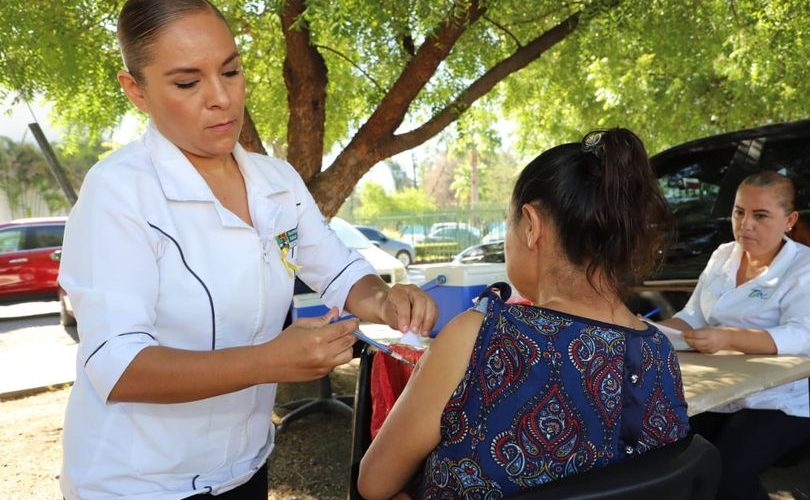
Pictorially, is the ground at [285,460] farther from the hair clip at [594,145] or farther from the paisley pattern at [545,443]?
the hair clip at [594,145]

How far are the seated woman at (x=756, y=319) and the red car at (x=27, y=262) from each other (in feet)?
38.3

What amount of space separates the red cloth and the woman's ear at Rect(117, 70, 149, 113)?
2.54ft

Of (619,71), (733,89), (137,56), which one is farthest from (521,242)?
(733,89)

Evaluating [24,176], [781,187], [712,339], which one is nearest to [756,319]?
[712,339]

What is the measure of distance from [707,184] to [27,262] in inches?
454

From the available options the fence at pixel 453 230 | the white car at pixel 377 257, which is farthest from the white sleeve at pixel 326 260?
the fence at pixel 453 230

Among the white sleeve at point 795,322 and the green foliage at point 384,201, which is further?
the green foliage at point 384,201

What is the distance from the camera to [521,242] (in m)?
1.60

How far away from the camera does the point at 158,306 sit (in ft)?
4.04

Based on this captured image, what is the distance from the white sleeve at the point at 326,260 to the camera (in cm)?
169

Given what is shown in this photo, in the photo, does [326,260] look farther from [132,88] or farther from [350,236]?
[350,236]

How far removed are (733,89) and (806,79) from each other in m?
1.15

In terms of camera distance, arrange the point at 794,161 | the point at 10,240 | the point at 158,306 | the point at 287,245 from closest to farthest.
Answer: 1. the point at 158,306
2. the point at 287,245
3. the point at 794,161
4. the point at 10,240

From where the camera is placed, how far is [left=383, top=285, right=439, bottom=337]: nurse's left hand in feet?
5.25
